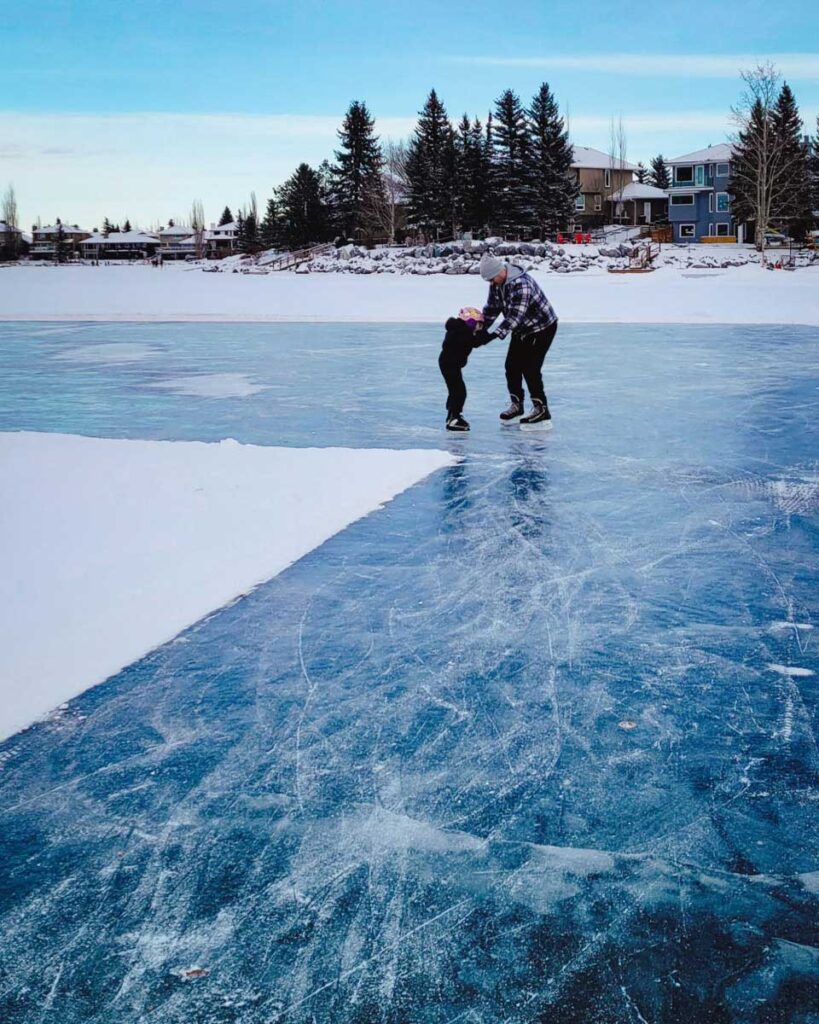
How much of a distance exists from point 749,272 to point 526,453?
34246 mm

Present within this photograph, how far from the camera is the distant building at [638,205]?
83.2 metres

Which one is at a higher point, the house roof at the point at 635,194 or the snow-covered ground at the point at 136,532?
the house roof at the point at 635,194

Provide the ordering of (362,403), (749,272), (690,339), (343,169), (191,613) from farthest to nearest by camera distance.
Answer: (343,169) → (749,272) → (690,339) → (362,403) → (191,613)

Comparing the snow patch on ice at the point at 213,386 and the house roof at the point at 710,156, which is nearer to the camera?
the snow patch on ice at the point at 213,386

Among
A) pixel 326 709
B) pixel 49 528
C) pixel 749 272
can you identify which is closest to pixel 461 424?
pixel 49 528

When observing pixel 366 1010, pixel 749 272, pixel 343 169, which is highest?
pixel 343 169

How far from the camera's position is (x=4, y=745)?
3285 millimetres

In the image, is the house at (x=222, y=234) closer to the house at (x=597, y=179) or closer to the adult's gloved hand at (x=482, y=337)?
the house at (x=597, y=179)

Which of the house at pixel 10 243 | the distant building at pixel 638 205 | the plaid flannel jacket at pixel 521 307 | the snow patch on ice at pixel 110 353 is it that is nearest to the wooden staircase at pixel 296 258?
the distant building at pixel 638 205

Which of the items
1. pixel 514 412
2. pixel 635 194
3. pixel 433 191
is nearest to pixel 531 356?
pixel 514 412

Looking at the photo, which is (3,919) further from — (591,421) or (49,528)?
(591,421)

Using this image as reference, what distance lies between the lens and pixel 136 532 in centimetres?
569

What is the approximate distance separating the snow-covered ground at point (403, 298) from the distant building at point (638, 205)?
135 feet

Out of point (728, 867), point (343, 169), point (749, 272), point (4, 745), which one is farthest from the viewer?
point (343, 169)
